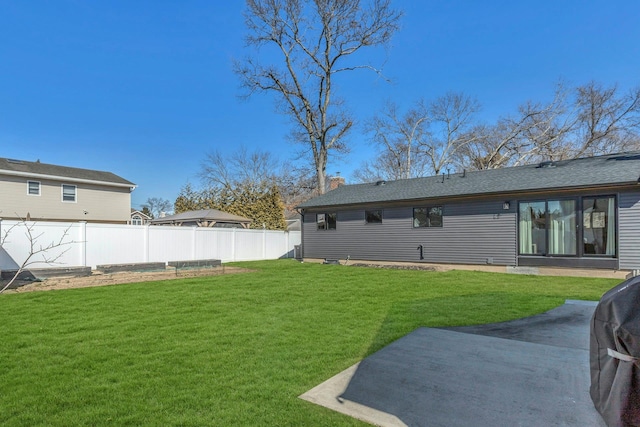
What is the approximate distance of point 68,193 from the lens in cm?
1922

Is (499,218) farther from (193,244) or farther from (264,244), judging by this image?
(193,244)

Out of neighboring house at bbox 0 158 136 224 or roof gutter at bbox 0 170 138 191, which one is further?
neighboring house at bbox 0 158 136 224

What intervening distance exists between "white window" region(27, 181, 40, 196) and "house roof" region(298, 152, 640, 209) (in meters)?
14.3

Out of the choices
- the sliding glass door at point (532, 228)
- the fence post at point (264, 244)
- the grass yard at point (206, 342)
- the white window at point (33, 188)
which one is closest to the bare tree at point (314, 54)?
the fence post at point (264, 244)

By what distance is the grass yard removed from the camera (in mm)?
2465

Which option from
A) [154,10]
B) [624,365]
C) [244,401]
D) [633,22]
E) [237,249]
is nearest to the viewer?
[624,365]

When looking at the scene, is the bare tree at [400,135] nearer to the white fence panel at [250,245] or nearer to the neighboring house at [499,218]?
the neighboring house at [499,218]

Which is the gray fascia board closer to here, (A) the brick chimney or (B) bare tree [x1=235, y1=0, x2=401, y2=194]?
(B) bare tree [x1=235, y1=0, x2=401, y2=194]

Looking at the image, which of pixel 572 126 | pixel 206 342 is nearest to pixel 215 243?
pixel 206 342

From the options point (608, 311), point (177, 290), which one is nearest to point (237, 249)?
point (177, 290)

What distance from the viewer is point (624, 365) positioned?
4.75 feet

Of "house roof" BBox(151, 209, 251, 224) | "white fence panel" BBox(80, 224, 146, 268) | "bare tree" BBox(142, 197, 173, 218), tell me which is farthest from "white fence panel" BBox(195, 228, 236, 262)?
"bare tree" BBox(142, 197, 173, 218)

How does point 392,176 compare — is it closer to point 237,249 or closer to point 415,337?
point 237,249

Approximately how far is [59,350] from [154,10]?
38.5 ft
